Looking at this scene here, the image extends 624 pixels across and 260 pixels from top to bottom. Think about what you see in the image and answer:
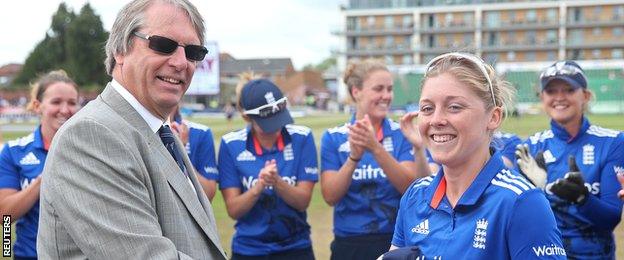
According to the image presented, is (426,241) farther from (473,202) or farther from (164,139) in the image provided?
(164,139)

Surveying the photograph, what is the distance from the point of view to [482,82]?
2586 mm

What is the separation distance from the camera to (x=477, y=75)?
8.52ft

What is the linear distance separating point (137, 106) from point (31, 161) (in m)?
2.56

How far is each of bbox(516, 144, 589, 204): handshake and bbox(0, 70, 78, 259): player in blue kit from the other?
3.34 meters

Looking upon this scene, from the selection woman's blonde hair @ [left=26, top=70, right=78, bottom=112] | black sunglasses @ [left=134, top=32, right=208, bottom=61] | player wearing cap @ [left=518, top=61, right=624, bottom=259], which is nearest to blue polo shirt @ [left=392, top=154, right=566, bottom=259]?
black sunglasses @ [left=134, top=32, right=208, bottom=61]

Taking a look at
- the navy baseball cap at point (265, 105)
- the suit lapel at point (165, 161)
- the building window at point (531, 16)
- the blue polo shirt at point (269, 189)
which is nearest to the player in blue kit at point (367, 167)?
the blue polo shirt at point (269, 189)

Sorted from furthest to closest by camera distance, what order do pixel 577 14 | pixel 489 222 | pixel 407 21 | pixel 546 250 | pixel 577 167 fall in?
1. pixel 407 21
2. pixel 577 14
3. pixel 577 167
4. pixel 489 222
5. pixel 546 250

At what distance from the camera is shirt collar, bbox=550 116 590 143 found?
14.5 feet

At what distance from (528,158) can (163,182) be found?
112 inches

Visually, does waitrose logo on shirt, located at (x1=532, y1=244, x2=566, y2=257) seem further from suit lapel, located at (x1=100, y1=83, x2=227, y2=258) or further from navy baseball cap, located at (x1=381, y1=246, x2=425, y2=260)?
suit lapel, located at (x1=100, y1=83, x2=227, y2=258)

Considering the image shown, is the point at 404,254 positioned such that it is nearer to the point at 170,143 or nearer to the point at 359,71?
the point at 170,143

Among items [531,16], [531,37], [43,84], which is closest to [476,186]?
[43,84]

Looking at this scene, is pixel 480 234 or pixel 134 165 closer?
pixel 134 165

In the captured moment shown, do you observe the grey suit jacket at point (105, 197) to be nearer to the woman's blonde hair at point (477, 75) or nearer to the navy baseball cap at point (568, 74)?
the woman's blonde hair at point (477, 75)
